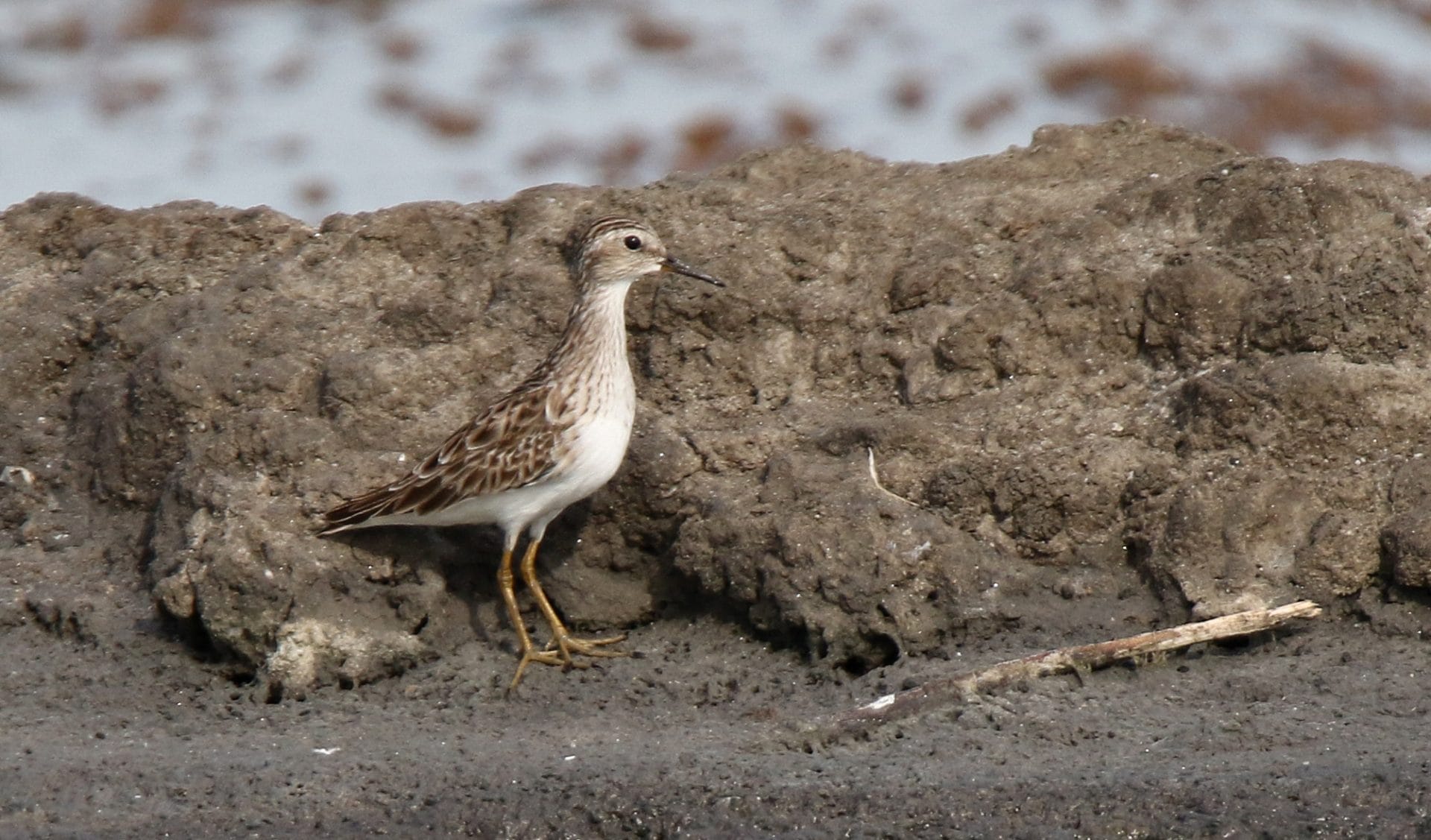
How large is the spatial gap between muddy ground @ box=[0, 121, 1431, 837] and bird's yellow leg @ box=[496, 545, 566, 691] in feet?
0.37

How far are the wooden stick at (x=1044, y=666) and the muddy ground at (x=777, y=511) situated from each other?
0.08 metres

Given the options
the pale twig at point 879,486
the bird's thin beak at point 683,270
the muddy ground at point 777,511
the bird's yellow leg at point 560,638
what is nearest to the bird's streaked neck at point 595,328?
the bird's thin beak at point 683,270

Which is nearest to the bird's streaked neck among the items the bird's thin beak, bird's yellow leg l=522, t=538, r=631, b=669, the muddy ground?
the bird's thin beak

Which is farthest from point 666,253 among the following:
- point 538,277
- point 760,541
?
point 760,541

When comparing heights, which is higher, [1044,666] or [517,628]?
[517,628]

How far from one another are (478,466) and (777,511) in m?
1.11

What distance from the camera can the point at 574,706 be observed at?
20.6 feet

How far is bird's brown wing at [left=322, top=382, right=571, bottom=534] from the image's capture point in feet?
21.5

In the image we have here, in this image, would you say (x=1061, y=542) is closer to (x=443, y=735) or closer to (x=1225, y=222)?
(x=1225, y=222)

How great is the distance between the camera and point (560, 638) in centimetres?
665

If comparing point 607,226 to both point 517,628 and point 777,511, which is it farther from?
point 517,628

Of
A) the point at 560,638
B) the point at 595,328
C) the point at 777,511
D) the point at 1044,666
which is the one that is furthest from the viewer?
the point at 595,328

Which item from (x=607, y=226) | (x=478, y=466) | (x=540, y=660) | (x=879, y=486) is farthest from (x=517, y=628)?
(x=607, y=226)

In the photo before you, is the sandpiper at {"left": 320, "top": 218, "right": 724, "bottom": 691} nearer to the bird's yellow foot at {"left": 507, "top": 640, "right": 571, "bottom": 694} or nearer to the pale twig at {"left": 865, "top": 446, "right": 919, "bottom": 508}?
the bird's yellow foot at {"left": 507, "top": 640, "right": 571, "bottom": 694}
